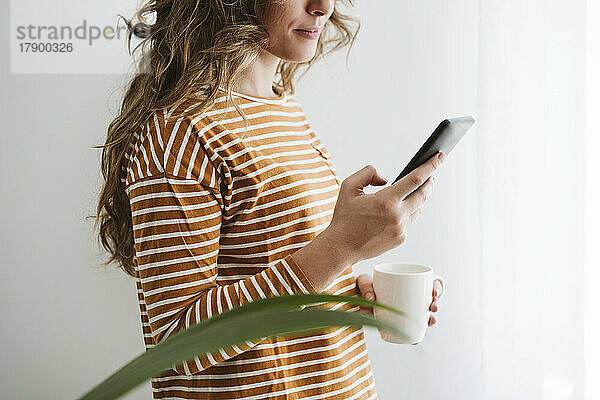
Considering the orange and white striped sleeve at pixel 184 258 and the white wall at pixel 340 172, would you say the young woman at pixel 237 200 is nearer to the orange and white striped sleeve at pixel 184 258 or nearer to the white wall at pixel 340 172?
the orange and white striped sleeve at pixel 184 258

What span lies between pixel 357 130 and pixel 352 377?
0.60m

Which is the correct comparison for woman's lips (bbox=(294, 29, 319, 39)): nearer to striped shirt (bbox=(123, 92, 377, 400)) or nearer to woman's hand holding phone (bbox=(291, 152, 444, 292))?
striped shirt (bbox=(123, 92, 377, 400))

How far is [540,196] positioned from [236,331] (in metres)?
1.26

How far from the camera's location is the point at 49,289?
4.51ft

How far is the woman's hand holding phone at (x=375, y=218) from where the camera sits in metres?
0.81

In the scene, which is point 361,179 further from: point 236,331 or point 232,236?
point 236,331

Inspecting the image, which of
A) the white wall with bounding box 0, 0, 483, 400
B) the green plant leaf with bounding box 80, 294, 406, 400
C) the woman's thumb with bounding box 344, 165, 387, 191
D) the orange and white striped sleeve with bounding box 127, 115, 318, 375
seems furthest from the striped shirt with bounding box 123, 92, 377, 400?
the green plant leaf with bounding box 80, 294, 406, 400

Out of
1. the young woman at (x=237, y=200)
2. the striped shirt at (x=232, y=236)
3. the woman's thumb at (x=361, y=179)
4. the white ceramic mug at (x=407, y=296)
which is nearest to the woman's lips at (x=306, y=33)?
the young woman at (x=237, y=200)

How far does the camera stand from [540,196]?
1352 mm

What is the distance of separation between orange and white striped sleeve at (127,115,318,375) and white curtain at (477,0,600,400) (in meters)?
0.69

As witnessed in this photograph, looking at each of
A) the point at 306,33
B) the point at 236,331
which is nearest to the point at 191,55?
the point at 306,33

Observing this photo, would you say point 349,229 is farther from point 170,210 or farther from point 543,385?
point 543,385

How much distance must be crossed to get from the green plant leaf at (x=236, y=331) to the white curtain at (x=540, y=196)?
4.05ft

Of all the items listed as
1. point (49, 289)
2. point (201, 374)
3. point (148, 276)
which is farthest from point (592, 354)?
point (49, 289)
